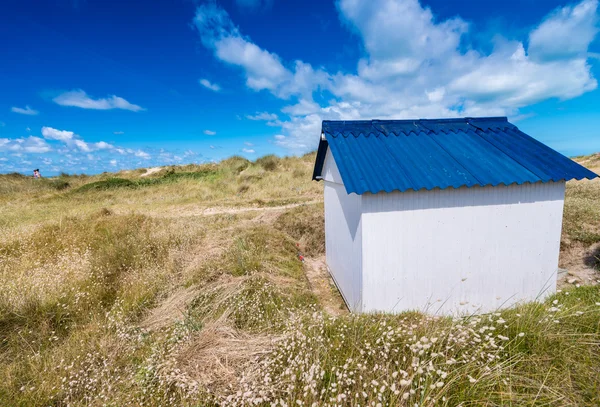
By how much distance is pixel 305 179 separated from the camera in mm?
22188

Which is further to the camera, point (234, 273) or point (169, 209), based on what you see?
point (169, 209)

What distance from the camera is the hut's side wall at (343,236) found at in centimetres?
482

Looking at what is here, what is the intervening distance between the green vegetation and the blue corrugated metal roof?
2088 millimetres

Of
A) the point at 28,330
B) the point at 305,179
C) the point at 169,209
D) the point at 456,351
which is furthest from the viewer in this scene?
the point at 305,179

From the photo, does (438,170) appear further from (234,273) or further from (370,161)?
(234,273)

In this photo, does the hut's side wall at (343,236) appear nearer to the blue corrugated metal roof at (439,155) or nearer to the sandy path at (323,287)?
the sandy path at (323,287)

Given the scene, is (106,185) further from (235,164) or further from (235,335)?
(235,335)

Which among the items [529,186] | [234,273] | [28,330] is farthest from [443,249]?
[28,330]

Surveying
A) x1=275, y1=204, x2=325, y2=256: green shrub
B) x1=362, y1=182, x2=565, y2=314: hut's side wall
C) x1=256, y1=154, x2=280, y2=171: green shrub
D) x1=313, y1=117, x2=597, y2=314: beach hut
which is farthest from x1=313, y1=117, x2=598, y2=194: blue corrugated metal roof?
x1=256, y1=154, x2=280, y2=171: green shrub

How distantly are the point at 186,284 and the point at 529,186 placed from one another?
6.93 metres

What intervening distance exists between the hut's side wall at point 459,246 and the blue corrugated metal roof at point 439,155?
0.24 meters

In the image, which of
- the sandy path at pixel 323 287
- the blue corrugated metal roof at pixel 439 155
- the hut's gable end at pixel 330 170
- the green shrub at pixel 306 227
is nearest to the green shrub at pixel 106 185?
the green shrub at pixel 306 227

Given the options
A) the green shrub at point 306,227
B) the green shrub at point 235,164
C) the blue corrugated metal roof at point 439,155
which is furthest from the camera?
the green shrub at point 235,164

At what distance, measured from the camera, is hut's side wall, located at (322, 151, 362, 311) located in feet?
15.8
